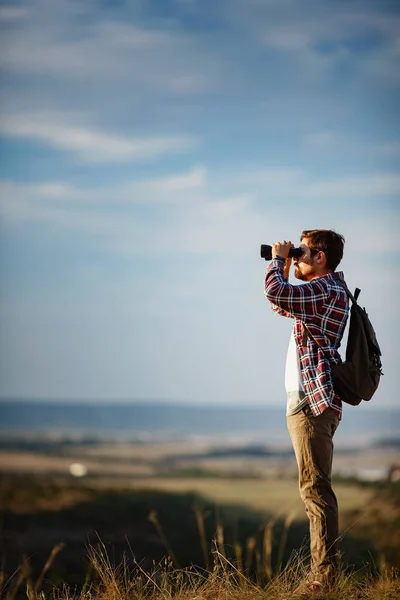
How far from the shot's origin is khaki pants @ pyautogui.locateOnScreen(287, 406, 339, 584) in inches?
130

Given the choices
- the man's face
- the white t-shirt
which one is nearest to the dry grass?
the white t-shirt

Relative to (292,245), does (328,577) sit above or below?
below

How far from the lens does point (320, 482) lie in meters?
3.34

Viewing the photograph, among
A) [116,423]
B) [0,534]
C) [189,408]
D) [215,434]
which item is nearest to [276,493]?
[0,534]

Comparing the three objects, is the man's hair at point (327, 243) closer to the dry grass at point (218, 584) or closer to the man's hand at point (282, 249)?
the man's hand at point (282, 249)

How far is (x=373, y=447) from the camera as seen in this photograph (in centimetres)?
4588

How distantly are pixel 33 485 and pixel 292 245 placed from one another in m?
8.26

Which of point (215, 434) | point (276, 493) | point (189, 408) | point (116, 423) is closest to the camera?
point (276, 493)

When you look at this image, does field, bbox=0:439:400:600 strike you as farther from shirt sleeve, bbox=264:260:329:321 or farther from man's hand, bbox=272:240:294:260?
man's hand, bbox=272:240:294:260

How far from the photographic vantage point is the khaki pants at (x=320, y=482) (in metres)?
3.31

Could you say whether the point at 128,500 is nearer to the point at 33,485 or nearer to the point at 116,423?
the point at 33,485

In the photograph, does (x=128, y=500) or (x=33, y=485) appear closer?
(x=128, y=500)

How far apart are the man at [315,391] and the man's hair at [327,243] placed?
11 centimetres

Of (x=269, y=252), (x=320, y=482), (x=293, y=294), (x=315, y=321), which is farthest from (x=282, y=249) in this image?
(x=320, y=482)
